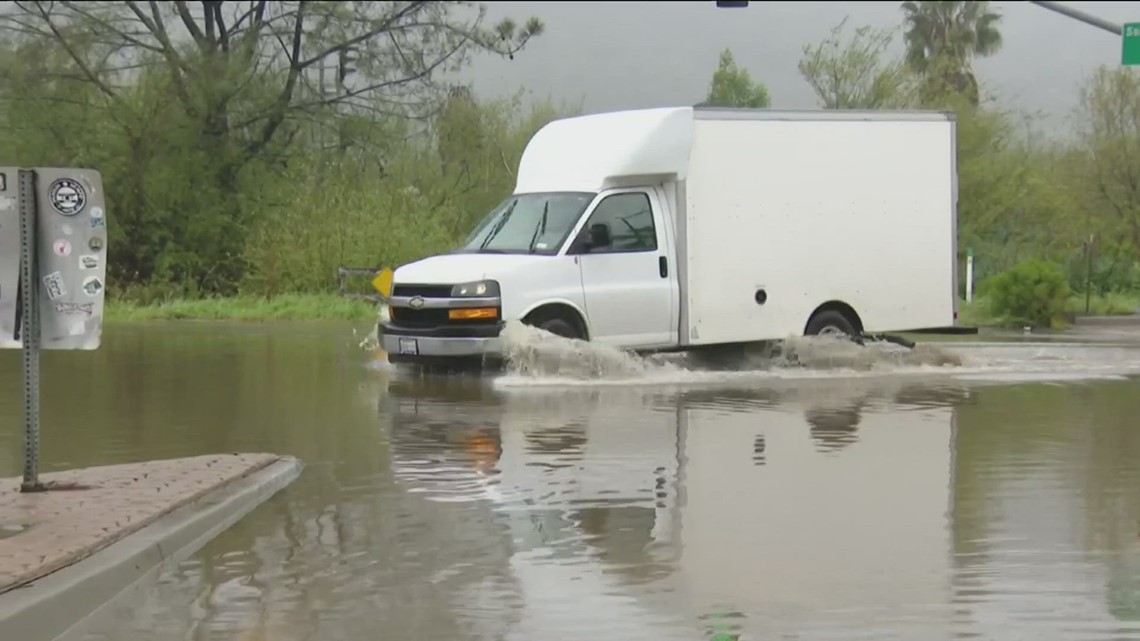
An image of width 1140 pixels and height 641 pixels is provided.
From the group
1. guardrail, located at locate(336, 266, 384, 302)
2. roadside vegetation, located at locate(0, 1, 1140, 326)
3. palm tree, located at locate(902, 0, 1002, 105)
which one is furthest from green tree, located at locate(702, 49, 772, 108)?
guardrail, located at locate(336, 266, 384, 302)

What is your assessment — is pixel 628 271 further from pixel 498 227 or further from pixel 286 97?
pixel 286 97

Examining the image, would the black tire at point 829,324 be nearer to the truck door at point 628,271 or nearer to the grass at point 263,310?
the truck door at point 628,271

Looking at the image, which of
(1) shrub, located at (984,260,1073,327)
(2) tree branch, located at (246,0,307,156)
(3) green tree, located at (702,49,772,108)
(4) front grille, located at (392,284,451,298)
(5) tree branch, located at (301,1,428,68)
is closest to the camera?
(4) front grille, located at (392,284,451,298)

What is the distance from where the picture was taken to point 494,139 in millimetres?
45188

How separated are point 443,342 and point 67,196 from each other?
7.55 m

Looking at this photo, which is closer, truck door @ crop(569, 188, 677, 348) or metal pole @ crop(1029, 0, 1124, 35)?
truck door @ crop(569, 188, 677, 348)

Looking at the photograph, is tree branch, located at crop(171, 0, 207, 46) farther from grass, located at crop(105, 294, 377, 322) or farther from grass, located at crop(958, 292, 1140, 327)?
grass, located at crop(958, 292, 1140, 327)

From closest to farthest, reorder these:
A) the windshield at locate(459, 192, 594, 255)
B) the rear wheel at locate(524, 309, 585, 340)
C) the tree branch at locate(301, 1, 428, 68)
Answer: the rear wheel at locate(524, 309, 585, 340) → the windshield at locate(459, 192, 594, 255) → the tree branch at locate(301, 1, 428, 68)

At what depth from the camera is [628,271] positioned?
1639cm

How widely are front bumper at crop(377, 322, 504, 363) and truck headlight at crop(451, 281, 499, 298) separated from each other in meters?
0.32

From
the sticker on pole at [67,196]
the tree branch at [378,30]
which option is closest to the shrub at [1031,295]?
the tree branch at [378,30]

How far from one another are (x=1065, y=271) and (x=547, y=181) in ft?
63.8

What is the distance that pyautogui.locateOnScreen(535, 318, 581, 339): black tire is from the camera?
52.1ft

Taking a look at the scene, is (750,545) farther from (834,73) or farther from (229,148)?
(834,73)
